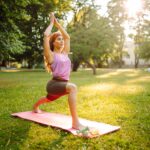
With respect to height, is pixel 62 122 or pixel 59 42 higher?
pixel 59 42

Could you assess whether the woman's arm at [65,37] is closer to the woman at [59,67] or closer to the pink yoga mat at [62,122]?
the woman at [59,67]

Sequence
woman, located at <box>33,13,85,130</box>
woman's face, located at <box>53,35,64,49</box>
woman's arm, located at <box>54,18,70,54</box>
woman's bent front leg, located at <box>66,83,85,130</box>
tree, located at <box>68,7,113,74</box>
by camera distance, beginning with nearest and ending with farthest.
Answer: woman's bent front leg, located at <box>66,83,85,130</box>
woman, located at <box>33,13,85,130</box>
woman's face, located at <box>53,35,64,49</box>
woman's arm, located at <box>54,18,70,54</box>
tree, located at <box>68,7,113,74</box>

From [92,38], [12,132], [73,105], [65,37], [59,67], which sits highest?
[92,38]

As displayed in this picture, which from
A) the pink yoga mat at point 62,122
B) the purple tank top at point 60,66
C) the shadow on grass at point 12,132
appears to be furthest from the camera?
the purple tank top at point 60,66

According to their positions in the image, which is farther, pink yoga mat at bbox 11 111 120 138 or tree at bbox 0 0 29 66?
tree at bbox 0 0 29 66

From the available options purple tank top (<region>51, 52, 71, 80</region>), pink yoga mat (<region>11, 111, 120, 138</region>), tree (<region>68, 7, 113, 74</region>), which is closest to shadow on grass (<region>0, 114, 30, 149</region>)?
pink yoga mat (<region>11, 111, 120, 138</region>)

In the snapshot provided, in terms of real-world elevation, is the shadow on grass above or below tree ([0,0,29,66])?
below

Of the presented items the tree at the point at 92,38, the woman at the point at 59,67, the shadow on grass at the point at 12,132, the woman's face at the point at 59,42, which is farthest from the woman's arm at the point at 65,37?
the tree at the point at 92,38

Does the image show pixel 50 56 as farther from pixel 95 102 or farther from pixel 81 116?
pixel 95 102

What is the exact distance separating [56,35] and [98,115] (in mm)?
2655

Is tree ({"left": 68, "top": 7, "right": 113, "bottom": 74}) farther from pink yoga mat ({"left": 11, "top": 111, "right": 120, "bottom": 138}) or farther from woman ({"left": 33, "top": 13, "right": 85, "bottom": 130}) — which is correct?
woman ({"left": 33, "top": 13, "right": 85, "bottom": 130})

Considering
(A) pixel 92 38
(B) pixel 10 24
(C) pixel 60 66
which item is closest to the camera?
(C) pixel 60 66

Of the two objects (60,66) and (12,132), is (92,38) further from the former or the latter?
(12,132)

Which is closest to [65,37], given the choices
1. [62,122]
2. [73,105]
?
[73,105]
